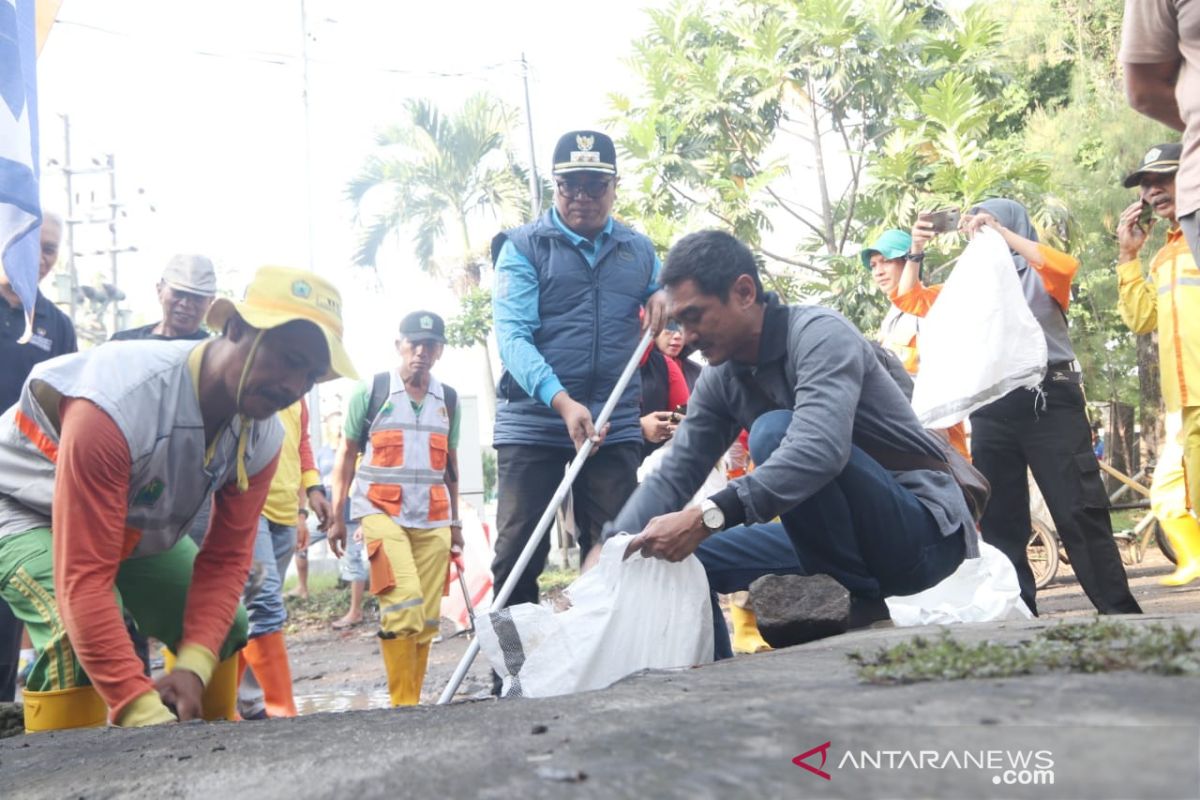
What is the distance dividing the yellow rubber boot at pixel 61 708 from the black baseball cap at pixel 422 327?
2.95 meters

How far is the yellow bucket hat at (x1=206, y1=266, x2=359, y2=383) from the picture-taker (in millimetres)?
3002

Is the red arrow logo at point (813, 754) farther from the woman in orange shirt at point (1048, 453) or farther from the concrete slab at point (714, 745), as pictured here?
the woman in orange shirt at point (1048, 453)

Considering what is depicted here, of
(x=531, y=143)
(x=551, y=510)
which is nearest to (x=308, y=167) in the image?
(x=531, y=143)

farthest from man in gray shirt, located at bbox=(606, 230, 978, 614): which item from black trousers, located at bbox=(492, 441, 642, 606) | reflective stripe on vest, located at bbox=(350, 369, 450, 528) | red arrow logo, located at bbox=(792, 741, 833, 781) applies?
reflective stripe on vest, located at bbox=(350, 369, 450, 528)

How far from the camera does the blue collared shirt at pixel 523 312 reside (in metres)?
4.09

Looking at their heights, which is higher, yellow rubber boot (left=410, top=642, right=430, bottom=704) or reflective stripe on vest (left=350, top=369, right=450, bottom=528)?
reflective stripe on vest (left=350, top=369, right=450, bottom=528)

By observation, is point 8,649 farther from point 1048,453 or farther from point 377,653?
point 377,653

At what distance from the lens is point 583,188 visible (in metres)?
4.33

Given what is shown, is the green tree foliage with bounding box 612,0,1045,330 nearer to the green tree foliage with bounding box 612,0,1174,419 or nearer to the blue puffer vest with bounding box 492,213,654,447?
the green tree foliage with bounding box 612,0,1174,419

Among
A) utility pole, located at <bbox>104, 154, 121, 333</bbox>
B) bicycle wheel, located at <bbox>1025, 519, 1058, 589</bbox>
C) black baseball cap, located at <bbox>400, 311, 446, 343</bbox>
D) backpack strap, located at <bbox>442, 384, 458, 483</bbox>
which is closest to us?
black baseball cap, located at <bbox>400, 311, 446, 343</bbox>

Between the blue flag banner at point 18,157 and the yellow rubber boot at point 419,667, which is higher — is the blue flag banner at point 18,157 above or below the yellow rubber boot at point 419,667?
above

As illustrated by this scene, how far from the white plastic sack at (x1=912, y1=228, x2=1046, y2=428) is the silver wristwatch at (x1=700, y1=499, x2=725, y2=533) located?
1684 mm

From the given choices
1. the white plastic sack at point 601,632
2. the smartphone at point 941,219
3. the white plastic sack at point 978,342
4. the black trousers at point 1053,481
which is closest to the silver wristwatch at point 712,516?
the white plastic sack at point 601,632

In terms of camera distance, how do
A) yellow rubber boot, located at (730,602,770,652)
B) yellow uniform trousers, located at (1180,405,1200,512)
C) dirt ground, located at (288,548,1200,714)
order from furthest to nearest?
dirt ground, located at (288,548,1200,714)
yellow rubber boot, located at (730,602,770,652)
yellow uniform trousers, located at (1180,405,1200,512)
